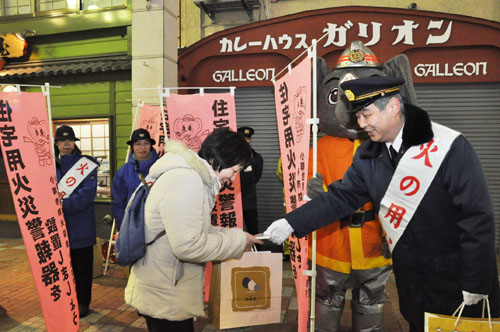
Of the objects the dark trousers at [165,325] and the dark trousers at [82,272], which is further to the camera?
the dark trousers at [82,272]

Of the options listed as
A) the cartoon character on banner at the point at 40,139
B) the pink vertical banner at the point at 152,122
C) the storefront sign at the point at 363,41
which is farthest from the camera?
the storefront sign at the point at 363,41

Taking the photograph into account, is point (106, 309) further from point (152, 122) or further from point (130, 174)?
point (152, 122)

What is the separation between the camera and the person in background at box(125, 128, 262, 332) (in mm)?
2043

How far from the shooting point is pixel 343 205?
2613mm

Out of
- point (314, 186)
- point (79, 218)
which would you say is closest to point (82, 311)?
point (79, 218)

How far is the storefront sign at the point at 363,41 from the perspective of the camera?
7.03m

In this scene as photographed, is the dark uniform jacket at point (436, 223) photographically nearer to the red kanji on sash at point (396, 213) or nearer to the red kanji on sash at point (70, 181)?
the red kanji on sash at point (396, 213)

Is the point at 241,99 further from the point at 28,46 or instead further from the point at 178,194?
the point at 178,194

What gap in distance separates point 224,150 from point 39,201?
2.34 m

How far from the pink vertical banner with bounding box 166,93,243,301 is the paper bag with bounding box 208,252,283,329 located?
105 cm

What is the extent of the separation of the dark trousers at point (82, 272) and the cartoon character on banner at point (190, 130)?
1.77 m

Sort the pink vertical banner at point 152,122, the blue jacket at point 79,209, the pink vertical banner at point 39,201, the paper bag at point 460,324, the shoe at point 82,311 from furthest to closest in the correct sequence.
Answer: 1. the pink vertical banner at point 152,122
2. the shoe at point 82,311
3. the blue jacket at point 79,209
4. the pink vertical banner at point 39,201
5. the paper bag at point 460,324

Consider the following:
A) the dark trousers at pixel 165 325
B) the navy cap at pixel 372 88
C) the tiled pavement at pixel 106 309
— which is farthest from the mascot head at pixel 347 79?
the tiled pavement at pixel 106 309

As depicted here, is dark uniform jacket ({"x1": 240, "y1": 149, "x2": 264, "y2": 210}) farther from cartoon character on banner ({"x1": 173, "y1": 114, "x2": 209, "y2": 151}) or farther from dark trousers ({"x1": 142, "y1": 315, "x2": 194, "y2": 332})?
Result: dark trousers ({"x1": 142, "y1": 315, "x2": 194, "y2": 332})
